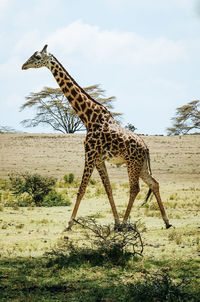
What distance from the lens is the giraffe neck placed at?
797 cm

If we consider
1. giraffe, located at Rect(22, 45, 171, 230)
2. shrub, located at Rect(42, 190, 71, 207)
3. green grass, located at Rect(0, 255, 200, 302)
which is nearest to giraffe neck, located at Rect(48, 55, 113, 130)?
A: giraffe, located at Rect(22, 45, 171, 230)

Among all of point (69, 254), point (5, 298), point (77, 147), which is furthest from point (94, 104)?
point (77, 147)

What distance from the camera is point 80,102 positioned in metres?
8.16

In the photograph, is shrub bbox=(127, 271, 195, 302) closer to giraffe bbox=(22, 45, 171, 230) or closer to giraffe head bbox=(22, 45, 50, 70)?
giraffe bbox=(22, 45, 171, 230)

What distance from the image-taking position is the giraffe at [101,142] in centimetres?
768

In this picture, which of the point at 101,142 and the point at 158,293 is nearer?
the point at 158,293

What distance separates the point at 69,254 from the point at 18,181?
30.3 feet

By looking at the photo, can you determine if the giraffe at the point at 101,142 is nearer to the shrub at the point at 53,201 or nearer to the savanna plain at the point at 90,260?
the savanna plain at the point at 90,260

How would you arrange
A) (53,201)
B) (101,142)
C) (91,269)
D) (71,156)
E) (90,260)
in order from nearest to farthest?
(91,269) → (90,260) → (101,142) → (53,201) → (71,156)

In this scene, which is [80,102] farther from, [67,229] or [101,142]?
[67,229]

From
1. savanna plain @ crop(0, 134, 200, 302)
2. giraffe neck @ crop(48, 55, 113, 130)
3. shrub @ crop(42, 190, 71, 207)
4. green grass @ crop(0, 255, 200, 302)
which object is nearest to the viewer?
green grass @ crop(0, 255, 200, 302)

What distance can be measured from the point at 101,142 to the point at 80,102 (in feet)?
3.28

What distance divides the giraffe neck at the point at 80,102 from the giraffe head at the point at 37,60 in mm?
190

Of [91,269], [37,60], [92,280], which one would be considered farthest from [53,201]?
[92,280]
